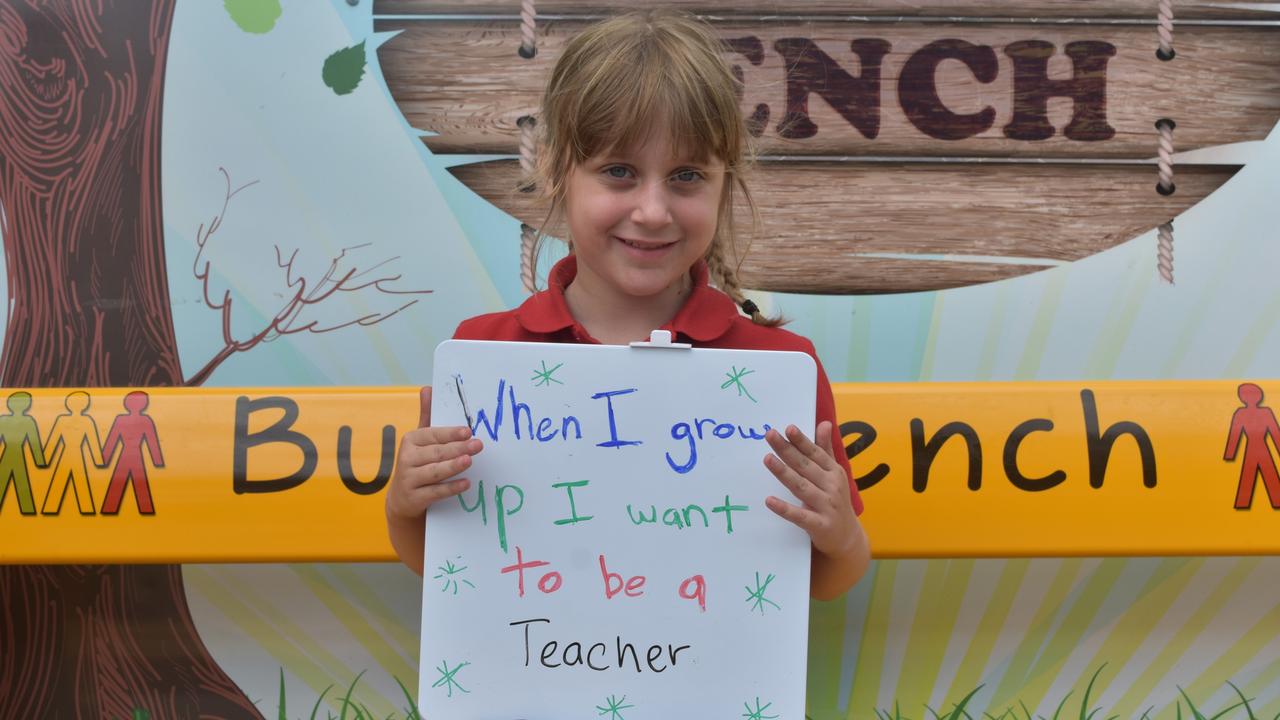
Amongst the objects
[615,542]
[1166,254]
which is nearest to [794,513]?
[615,542]

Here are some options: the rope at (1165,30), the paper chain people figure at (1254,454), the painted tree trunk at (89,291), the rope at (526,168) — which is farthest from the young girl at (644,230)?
the rope at (1165,30)

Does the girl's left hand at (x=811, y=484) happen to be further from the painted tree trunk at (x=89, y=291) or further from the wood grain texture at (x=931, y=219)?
the painted tree trunk at (x=89, y=291)

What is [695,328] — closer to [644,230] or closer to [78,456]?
[644,230]

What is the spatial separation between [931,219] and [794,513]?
1.03 meters

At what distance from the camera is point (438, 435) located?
120 cm

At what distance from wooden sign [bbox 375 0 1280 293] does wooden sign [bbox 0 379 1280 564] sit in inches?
13.8

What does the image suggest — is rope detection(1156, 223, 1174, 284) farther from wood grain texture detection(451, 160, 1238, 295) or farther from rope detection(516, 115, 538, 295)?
rope detection(516, 115, 538, 295)

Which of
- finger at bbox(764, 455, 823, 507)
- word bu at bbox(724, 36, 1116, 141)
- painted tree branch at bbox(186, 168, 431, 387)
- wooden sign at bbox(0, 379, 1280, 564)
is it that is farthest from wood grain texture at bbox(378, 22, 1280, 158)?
finger at bbox(764, 455, 823, 507)

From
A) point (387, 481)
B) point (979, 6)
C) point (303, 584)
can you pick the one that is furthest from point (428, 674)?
point (979, 6)

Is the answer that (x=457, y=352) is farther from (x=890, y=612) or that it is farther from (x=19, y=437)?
(x=890, y=612)

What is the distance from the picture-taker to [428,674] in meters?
1.23

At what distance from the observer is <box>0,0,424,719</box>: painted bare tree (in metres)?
2.02

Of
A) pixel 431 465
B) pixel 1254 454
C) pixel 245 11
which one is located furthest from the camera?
pixel 245 11

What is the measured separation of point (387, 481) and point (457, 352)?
676mm
